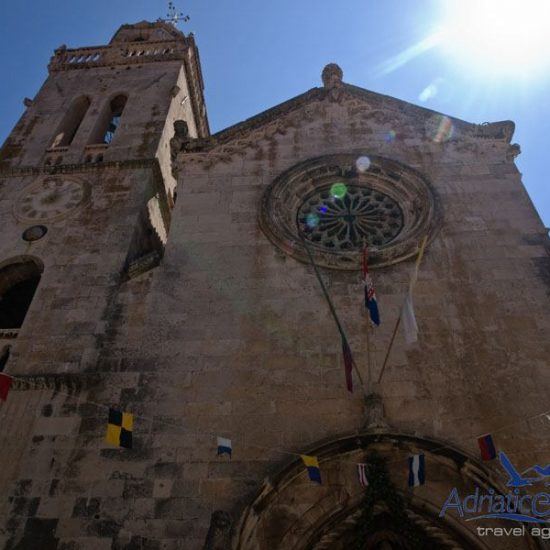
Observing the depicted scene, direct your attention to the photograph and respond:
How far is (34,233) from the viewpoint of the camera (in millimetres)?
13633

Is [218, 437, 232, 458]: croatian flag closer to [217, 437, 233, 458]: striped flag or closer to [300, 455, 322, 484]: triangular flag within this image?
[217, 437, 233, 458]: striped flag

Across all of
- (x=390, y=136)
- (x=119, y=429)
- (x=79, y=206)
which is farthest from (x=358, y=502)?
(x=79, y=206)

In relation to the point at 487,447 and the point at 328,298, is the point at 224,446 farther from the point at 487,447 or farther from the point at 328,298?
the point at 487,447

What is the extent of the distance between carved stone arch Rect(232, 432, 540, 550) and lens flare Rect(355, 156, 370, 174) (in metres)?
6.67

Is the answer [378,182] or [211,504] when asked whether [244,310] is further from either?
[378,182]

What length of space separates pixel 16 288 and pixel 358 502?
30.1 feet

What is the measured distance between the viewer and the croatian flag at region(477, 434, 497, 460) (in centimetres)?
807

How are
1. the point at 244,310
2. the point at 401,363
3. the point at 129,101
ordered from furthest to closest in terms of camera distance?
the point at 129,101, the point at 244,310, the point at 401,363

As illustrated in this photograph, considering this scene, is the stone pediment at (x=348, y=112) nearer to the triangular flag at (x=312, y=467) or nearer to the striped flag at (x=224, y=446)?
the striped flag at (x=224, y=446)

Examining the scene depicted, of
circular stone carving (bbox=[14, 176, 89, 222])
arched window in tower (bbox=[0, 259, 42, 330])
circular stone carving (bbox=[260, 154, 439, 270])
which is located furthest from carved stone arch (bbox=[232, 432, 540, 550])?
circular stone carving (bbox=[14, 176, 89, 222])

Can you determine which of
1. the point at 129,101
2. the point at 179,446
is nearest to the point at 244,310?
the point at 179,446

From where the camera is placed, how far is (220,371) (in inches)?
383

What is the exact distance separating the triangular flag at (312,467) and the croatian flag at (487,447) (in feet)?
7.23

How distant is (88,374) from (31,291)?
4696 millimetres
